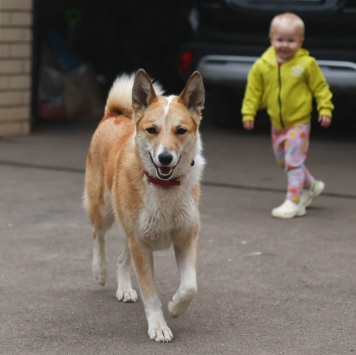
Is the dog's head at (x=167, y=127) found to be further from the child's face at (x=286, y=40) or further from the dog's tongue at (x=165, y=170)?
the child's face at (x=286, y=40)

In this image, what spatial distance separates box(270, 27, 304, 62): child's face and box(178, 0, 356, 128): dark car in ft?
6.80

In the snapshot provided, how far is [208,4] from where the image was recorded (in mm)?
10180

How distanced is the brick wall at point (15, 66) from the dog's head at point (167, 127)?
5.97m

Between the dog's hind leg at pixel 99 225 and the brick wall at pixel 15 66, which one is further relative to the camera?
the brick wall at pixel 15 66

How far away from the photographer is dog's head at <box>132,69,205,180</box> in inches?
188

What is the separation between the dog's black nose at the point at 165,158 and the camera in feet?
15.5

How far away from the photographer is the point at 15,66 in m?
10.8

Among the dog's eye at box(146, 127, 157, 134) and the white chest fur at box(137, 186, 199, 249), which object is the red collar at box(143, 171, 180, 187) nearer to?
the white chest fur at box(137, 186, 199, 249)

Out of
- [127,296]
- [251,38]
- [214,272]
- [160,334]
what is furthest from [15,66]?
[160,334]

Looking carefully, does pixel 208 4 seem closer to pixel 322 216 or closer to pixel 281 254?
pixel 322 216

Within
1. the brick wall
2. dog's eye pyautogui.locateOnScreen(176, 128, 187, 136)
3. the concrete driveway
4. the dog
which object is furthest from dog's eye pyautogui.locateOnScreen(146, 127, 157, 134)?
the brick wall

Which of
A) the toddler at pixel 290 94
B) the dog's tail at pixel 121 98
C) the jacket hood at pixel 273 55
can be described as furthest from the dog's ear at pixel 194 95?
the jacket hood at pixel 273 55

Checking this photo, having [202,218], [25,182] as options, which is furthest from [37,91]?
[202,218]

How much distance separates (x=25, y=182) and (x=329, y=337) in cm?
436
